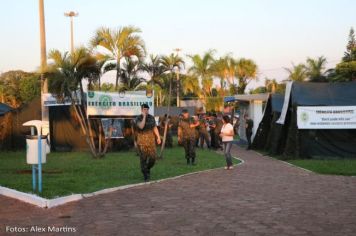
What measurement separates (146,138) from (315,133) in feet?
28.9

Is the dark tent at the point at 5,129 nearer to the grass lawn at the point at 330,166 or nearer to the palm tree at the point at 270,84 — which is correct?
the grass lawn at the point at 330,166

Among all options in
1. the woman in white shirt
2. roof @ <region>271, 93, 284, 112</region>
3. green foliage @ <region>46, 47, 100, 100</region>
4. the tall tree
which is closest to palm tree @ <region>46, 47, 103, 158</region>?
green foliage @ <region>46, 47, 100, 100</region>

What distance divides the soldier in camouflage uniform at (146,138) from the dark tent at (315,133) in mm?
7876

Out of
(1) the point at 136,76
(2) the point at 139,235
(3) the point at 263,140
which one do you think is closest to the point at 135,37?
(1) the point at 136,76

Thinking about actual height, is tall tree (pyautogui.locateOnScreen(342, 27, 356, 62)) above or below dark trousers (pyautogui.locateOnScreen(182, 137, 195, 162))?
above

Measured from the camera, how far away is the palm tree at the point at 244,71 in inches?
2245

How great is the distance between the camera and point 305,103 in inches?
737

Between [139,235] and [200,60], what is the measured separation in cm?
5019

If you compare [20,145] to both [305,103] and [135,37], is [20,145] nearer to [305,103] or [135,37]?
[135,37]

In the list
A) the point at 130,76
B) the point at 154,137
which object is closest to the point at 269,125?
the point at 130,76

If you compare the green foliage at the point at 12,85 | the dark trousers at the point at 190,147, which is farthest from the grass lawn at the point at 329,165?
the green foliage at the point at 12,85

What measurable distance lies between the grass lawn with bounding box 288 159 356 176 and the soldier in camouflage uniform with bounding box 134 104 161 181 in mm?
4976

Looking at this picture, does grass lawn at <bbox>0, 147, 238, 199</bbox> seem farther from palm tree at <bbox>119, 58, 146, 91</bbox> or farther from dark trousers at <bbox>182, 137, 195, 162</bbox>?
palm tree at <bbox>119, 58, 146, 91</bbox>

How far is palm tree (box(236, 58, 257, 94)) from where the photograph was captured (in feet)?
187
